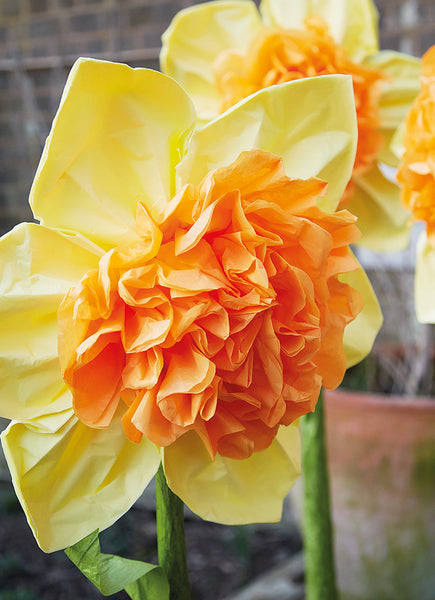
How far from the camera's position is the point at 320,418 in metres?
0.62

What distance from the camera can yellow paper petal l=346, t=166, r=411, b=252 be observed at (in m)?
0.67

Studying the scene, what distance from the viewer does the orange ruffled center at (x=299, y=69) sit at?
0.62m

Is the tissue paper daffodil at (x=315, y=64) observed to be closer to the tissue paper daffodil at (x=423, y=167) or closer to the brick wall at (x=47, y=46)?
the tissue paper daffodil at (x=423, y=167)

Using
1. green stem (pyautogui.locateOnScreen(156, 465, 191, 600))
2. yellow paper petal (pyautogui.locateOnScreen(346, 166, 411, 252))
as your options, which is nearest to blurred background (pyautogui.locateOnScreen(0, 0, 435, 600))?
yellow paper petal (pyautogui.locateOnScreen(346, 166, 411, 252))

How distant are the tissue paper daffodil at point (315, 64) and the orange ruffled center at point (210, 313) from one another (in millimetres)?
261

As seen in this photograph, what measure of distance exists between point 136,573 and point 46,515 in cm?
6

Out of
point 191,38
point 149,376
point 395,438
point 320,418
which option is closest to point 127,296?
point 149,376

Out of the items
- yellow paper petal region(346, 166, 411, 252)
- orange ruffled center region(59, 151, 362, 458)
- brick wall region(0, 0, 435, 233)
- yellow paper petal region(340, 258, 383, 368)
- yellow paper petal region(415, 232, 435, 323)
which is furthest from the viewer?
brick wall region(0, 0, 435, 233)

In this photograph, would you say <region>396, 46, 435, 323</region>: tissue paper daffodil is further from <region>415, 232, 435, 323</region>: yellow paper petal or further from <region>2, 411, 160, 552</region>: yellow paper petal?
<region>2, 411, 160, 552</region>: yellow paper petal

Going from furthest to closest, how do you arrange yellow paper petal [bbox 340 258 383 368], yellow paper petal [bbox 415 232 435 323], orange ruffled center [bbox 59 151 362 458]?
1. yellow paper petal [bbox 415 232 435 323]
2. yellow paper petal [bbox 340 258 383 368]
3. orange ruffled center [bbox 59 151 362 458]

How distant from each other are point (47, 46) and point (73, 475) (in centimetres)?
177

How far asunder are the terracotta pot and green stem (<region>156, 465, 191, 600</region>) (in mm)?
693

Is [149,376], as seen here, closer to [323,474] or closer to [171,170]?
[171,170]

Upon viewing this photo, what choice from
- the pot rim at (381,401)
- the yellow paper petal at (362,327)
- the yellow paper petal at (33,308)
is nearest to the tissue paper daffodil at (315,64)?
the yellow paper petal at (362,327)
